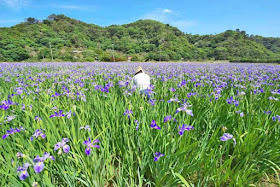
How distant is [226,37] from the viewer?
11156 cm

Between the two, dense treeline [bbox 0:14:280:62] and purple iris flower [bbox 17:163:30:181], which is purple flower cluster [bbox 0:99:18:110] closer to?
purple iris flower [bbox 17:163:30:181]

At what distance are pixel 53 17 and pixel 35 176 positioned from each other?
126 metres

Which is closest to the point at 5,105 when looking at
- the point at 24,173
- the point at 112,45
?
the point at 24,173

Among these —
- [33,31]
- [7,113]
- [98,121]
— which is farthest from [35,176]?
[33,31]

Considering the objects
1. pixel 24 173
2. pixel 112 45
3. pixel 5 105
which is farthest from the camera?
pixel 112 45

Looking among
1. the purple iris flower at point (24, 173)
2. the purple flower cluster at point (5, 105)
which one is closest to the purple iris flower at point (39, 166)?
the purple iris flower at point (24, 173)

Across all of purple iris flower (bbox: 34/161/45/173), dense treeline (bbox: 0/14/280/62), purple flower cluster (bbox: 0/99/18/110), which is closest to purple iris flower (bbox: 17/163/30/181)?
purple iris flower (bbox: 34/161/45/173)

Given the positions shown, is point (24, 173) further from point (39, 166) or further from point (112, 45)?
point (112, 45)

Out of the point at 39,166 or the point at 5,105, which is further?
the point at 5,105

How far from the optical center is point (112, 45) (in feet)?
226

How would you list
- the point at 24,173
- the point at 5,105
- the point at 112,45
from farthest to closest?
the point at 112,45
the point at 5,105
the point at 24,173

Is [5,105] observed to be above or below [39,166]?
above

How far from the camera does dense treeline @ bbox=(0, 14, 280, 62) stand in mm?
49812

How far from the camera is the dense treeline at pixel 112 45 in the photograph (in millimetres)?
49812
